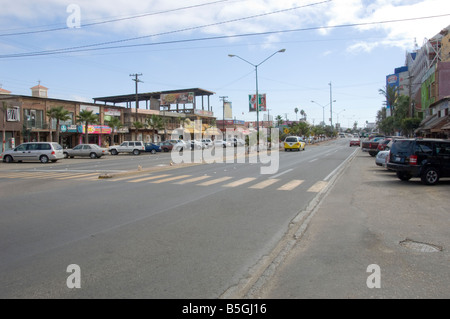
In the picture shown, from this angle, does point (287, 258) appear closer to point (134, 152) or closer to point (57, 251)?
point (57, 251)

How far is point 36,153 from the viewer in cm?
2936

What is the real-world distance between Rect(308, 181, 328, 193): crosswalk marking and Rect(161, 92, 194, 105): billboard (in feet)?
214

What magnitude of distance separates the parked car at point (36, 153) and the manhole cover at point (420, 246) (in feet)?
94.1

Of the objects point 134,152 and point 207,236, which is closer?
point 207,236

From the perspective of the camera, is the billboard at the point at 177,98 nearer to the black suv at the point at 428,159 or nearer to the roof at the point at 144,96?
the roof at the point at 144,96

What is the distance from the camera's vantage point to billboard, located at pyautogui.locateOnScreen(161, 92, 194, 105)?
77.8 m

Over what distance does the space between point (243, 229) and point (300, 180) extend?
29.7 feet

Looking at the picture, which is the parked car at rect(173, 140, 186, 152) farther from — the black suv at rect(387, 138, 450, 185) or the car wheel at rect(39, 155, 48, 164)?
the black suv at rect(387, 138, 450, 185)

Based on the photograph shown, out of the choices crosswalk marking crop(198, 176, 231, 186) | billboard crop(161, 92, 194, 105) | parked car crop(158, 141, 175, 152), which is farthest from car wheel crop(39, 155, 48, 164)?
billboard crop(161, 92, 194, 105)

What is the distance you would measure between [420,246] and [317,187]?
24.8 ft

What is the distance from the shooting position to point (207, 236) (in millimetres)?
6711
